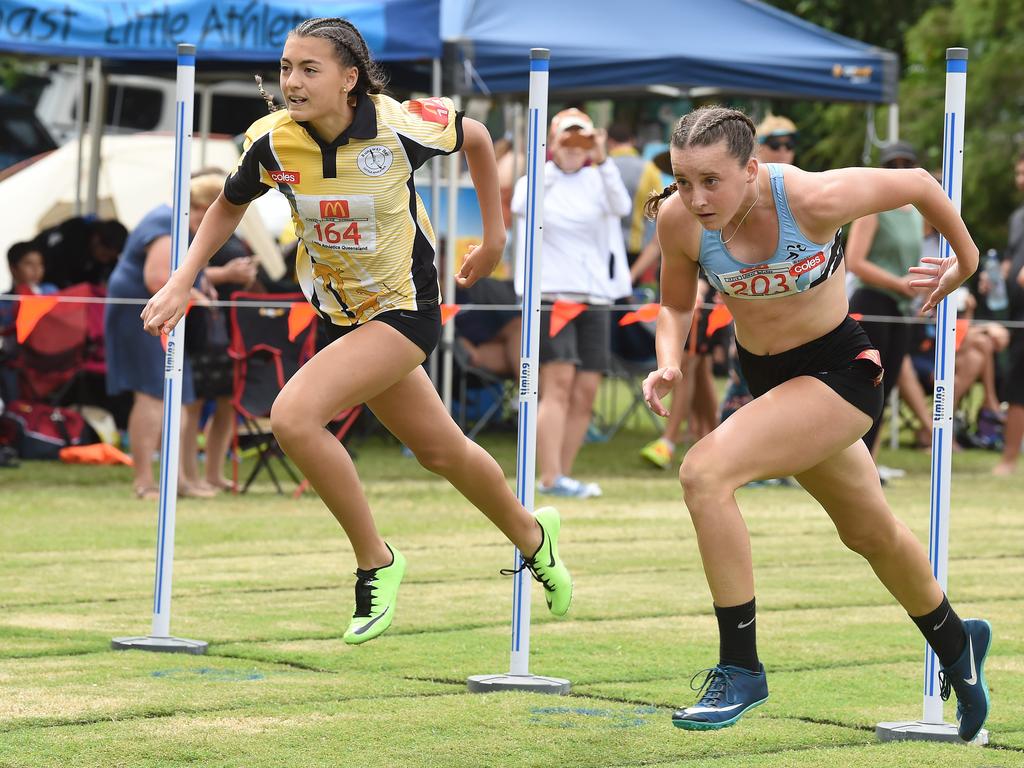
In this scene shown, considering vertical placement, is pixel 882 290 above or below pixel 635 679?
above

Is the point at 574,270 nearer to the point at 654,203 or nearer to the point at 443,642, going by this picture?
the point at 443,642

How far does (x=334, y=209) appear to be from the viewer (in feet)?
16.8

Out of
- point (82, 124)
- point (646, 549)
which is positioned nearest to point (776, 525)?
point (646, 549)

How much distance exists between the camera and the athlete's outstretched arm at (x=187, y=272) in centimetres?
499

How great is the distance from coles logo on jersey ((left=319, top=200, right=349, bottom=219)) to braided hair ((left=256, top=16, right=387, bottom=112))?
0.32 metres

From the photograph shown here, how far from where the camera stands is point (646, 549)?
28.8 ft

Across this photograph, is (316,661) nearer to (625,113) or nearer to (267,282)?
(267,282)

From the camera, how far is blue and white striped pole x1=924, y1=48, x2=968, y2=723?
4.91 meters

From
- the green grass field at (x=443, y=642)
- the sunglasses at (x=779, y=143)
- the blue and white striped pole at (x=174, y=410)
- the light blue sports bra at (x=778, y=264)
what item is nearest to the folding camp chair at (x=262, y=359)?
the green grass field at (x=443, y=642)

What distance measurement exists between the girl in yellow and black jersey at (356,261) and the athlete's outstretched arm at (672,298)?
2.71ft

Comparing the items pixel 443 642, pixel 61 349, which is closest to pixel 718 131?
pixel 443 642

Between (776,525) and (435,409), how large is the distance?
4.77m

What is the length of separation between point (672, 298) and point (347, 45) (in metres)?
1.20

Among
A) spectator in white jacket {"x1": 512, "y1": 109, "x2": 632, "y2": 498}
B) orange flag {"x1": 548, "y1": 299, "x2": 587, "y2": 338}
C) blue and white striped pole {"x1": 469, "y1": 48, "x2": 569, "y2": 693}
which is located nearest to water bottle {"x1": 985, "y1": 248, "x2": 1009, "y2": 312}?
spectator in white jacket {"x1": 512, "y1": 109, "x2": 632, "y2": 498}
